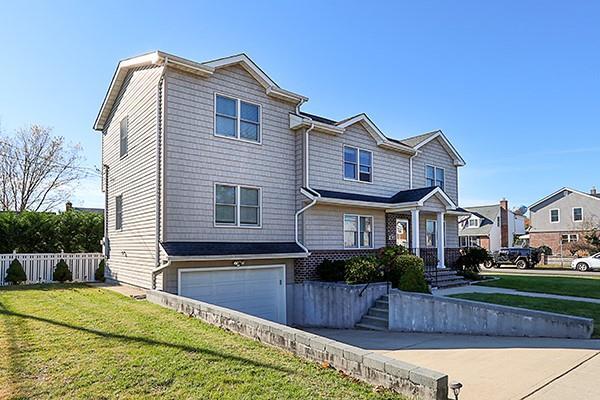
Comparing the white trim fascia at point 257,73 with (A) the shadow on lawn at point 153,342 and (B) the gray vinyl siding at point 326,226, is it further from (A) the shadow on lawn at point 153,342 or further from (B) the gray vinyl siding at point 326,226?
(A) the shadow on lawn at point 153,342

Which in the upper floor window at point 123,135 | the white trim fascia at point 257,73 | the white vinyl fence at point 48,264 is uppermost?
the white trim fascia at point 257,73

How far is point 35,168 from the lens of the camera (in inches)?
1264

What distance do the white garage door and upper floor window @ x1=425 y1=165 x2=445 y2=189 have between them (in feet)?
33.0

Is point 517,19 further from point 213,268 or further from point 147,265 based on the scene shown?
point 147,265

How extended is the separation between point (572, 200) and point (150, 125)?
43270 millimetres

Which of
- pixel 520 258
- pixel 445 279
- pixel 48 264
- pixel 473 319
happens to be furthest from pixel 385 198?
pixel 520 258

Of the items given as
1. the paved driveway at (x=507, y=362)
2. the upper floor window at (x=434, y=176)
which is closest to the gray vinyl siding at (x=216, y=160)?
the paved driveway at (x=507, y=362)

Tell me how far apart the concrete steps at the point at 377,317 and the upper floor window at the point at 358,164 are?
5.61m

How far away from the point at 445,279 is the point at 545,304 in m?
5.21

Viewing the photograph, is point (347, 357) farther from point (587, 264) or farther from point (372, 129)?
point (587, 264)

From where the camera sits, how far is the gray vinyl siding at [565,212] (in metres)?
39.6

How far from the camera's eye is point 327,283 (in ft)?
46.5

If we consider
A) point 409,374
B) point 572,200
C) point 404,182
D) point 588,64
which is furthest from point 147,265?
point 572,200

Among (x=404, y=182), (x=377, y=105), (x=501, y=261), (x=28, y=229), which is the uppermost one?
(x=377, y=105)
